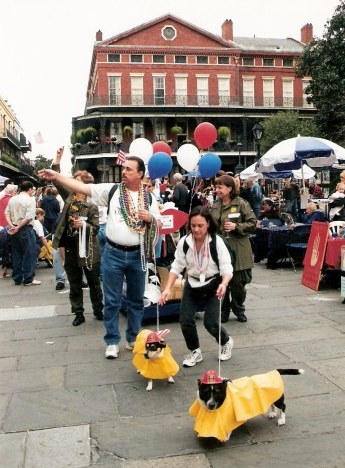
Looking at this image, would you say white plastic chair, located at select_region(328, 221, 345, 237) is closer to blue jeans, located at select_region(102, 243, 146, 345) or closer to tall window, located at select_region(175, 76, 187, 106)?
blue jeans, located at select_region(102, 243, 146, 345)

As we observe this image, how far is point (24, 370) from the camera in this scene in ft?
15.1

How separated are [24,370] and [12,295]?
3.75 meters

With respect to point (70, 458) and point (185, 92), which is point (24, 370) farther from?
point (185, 92)

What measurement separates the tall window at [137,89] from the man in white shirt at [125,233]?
1542 inches

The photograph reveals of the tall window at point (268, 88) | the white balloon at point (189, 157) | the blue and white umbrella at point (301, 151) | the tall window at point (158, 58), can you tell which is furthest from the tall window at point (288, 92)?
the white balloon at point (189, 157)

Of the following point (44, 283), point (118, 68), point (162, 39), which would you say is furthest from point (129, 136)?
point (44, 283)

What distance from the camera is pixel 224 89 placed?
44.0 m

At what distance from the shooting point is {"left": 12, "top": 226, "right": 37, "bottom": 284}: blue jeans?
8953 mm

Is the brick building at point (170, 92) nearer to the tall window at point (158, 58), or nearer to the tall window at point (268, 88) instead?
the tall window at point (158, 58)

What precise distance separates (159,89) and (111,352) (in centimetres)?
4037

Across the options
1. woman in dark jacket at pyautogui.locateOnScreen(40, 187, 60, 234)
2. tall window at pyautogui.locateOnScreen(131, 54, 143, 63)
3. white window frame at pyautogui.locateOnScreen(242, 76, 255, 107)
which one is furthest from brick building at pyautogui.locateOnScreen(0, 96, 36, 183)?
woman in dark jacket at pyautogui.locateOnScreen(40, 187, 60, 234)

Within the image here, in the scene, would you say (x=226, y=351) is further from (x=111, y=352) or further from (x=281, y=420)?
(x=281, y=420)

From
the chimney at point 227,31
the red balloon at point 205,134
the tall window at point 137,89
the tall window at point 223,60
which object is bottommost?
the red balloon at point 205,134

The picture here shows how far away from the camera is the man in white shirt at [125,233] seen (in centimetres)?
447
